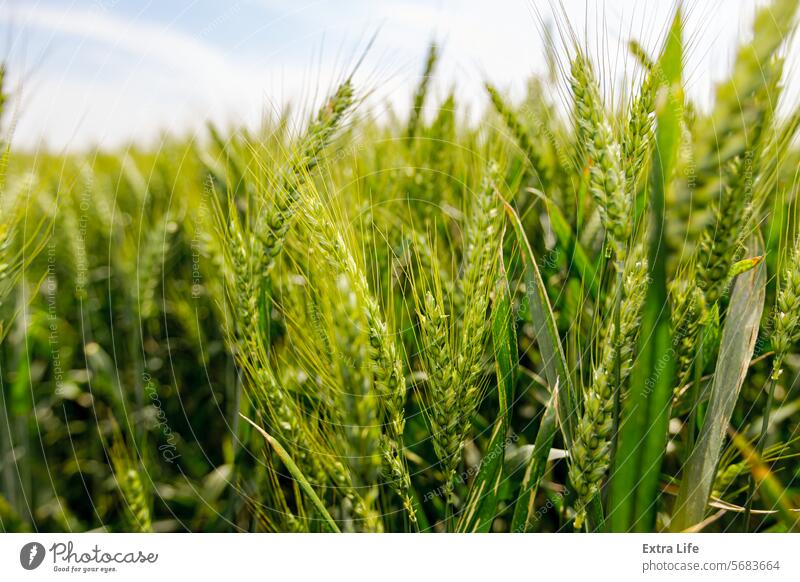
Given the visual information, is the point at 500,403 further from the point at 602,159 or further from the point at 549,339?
the point at 602,159

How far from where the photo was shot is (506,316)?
618 mm

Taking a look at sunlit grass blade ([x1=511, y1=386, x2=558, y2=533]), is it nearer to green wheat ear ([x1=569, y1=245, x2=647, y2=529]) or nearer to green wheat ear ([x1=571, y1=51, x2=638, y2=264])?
green wheat ear ([x1=569, y1=245, x2=647, y2=529])

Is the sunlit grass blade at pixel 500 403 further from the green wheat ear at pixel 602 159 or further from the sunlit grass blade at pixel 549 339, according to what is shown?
the green wheat ear at pixel 602 159

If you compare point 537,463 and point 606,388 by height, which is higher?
point 606,388
